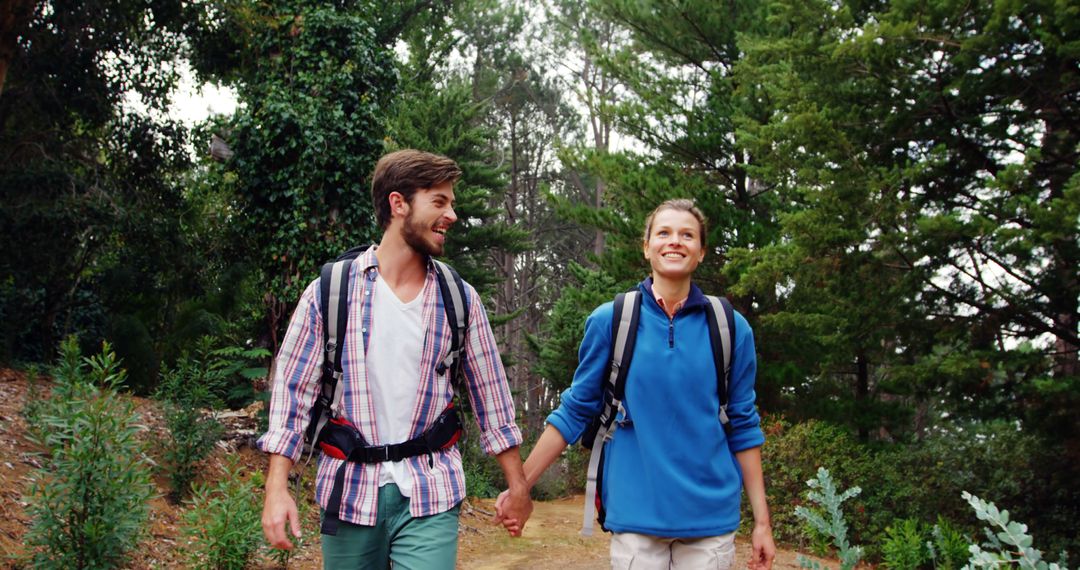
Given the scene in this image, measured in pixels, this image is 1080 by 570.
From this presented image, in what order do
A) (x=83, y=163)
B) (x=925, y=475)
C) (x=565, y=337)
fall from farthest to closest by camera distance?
(x=565, y=337) → (x=83, y=163) → (x=925, y=475)

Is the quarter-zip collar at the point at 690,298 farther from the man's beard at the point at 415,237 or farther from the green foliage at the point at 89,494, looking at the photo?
the green foliage at the point at 89,494

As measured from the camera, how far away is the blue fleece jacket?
289cm

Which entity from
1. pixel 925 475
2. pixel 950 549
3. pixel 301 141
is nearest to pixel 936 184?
pixel 925 475

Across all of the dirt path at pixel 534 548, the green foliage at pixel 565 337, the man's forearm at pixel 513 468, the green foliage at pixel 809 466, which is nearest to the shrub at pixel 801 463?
the green foliage at pixel 809 466

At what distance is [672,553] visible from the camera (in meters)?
2.95

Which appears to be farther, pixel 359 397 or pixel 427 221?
pixel 427 221

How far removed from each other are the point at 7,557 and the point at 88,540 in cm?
88

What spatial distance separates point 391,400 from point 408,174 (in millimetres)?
717

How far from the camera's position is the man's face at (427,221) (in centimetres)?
288

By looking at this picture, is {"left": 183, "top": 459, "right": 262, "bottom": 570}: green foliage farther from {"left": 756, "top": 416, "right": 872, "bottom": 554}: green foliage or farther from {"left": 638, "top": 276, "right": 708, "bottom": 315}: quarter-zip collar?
{"left": 756, "top": 416, "right": 872, "bottom": 554}: green foliage

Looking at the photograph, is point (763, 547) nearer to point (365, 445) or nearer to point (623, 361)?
point (623, 361)

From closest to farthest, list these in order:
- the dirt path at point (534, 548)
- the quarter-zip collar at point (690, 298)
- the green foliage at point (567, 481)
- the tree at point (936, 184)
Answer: the quarter-zip collar at point (690, 298) < the tree at point (936, 184) < the dirt path at point (534, 548) < the green foliage at point (567, 481)

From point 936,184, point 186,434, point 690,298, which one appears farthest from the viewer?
point 936,184

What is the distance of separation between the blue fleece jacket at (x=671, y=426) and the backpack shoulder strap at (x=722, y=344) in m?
0.02
